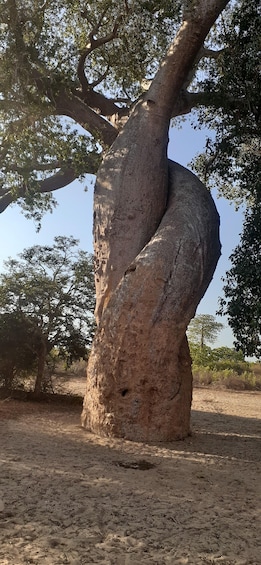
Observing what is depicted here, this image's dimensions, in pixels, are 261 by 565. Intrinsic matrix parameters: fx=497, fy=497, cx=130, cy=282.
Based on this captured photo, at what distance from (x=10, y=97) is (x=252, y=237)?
4392 mm

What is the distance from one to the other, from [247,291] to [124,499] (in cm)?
331

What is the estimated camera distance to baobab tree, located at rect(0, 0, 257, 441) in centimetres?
573

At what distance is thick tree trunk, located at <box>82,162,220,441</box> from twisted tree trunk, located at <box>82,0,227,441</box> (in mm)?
12

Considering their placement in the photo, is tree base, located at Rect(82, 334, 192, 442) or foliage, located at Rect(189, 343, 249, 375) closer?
tree base, located at Rect(82, 334, 192, 442)

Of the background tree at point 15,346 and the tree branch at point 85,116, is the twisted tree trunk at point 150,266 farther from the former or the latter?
the background tree at point 15,346

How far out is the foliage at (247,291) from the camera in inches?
233

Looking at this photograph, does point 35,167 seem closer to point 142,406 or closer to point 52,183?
point 52,183

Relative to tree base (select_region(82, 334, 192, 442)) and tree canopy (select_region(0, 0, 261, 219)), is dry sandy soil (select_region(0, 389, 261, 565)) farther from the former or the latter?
tree canopy (select_region(0, 0, 261, 219))

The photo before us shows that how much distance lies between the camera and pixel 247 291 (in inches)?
239

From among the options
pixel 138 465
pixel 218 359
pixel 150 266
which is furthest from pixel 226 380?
pixel 138 465

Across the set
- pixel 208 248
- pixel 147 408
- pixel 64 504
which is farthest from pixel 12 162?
pixel 64 504

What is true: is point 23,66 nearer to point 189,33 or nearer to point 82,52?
point 82,52

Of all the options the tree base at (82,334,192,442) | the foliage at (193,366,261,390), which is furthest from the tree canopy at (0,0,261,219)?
the foliage at (193,366,261,390)

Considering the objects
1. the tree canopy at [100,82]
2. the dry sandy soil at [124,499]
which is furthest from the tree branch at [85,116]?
the dry sandy soil at [124,499]
